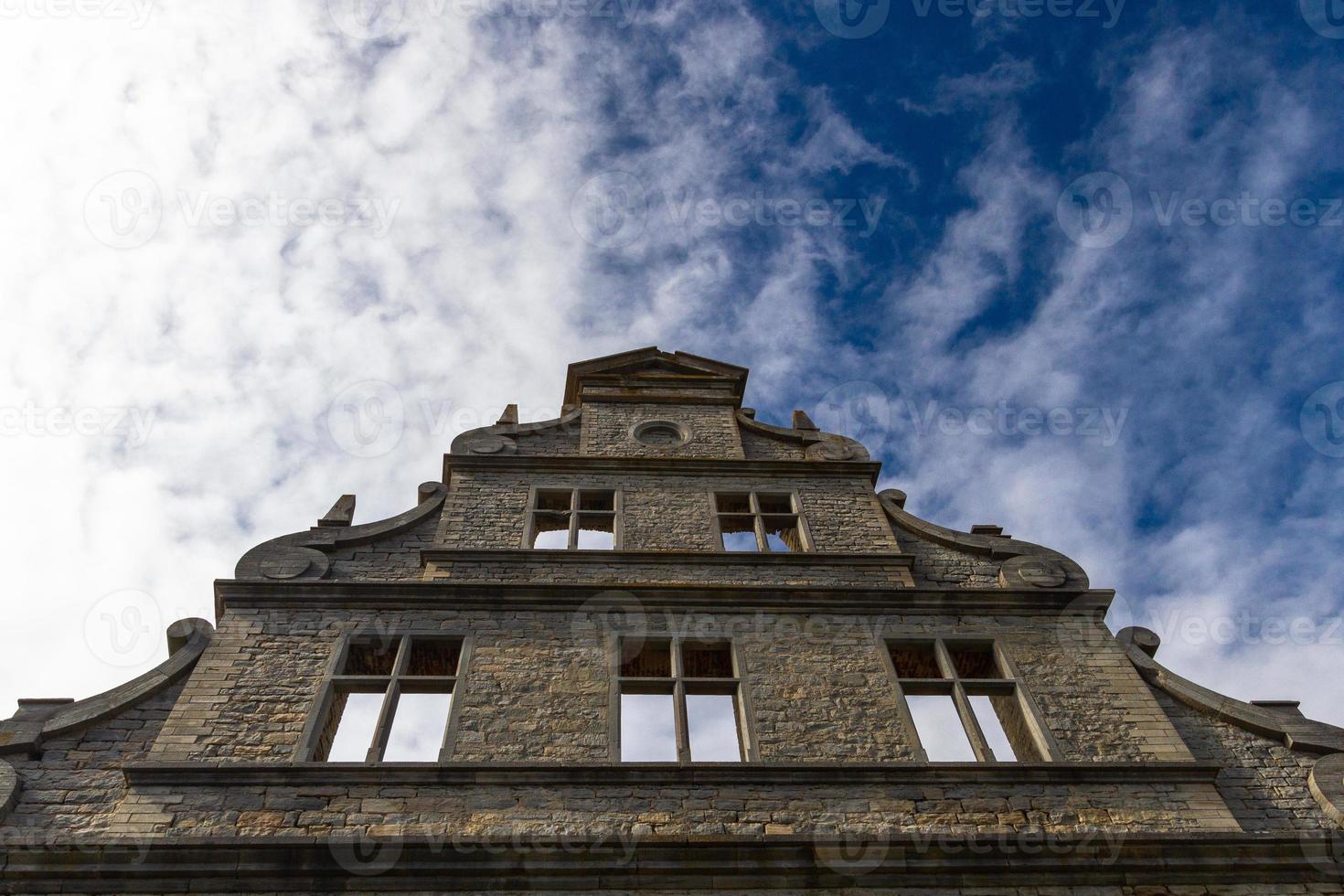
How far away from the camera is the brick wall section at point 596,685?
9.13 meters

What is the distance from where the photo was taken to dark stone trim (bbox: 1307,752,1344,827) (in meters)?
9.07

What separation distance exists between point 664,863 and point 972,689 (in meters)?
4.07

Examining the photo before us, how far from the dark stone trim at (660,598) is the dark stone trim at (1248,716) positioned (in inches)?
40.3

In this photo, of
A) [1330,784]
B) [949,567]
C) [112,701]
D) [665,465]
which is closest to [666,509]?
[665,465]

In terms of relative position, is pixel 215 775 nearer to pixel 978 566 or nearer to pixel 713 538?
pixel 713 538

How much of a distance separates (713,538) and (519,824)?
4781mm

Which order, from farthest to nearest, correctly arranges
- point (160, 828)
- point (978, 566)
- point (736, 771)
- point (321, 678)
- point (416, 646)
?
1. point (978, 566)
2. point (416, 646)
3. point (321, 678)
4. point (736, 771)
5. point (160, 828)

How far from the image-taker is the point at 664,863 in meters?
7.79

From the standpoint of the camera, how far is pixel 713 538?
1225 cm

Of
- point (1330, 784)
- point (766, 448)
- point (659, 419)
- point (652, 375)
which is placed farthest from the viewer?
point (652, 375)

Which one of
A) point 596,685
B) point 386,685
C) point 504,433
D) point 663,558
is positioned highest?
point 504,433

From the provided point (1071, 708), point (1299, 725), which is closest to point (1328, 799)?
point (1299, 725)

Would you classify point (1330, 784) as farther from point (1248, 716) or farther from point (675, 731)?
point (675, 731)

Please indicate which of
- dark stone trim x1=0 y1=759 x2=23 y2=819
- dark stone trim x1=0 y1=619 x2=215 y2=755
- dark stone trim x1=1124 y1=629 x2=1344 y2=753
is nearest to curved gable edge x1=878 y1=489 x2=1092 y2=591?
dark stone trim x1=1124 y1=629 x2=1344 y2=753
